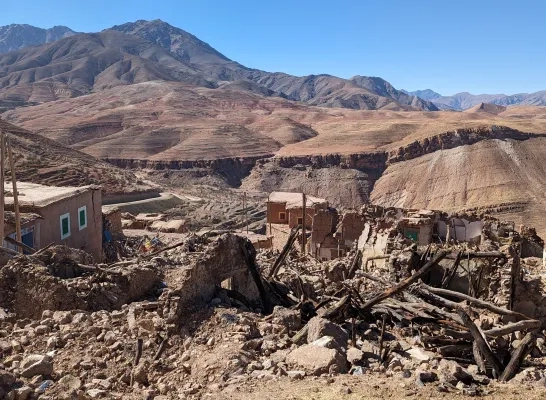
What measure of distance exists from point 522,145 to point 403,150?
11880mm

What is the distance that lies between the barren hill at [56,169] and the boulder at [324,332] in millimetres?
36916

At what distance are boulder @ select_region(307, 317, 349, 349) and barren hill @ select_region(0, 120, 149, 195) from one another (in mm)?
36916

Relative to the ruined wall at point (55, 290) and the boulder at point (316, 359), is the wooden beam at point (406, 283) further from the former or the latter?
the ruined wall at point (55, 290)

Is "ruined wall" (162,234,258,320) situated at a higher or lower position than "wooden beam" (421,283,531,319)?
higher

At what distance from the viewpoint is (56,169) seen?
136 ft

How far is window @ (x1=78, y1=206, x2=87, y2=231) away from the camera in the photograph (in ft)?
55.4

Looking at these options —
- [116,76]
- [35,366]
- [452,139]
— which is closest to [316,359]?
[35,366]

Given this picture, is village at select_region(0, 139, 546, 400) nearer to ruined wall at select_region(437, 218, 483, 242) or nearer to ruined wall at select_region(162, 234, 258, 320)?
ruined wall at select_region(162, 234, 258, 320)

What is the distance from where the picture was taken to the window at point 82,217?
55.4 feet

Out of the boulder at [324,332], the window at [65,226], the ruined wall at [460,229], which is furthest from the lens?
the ruined wall at [460,229]

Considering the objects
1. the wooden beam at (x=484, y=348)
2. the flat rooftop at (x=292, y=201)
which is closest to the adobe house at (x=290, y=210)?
the flat rooftop at (x=292, y=201)

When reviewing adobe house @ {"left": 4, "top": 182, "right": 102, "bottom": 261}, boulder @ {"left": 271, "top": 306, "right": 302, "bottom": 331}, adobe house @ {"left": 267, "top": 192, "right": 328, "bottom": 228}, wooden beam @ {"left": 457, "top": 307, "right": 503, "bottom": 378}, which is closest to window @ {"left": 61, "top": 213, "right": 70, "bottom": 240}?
adobe house @ {"left": 4, "top": 182, "right": 102, "bottom": 261}

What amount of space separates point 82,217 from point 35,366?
43.2 feet

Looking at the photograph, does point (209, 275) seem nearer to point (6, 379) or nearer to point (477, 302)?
point (6, 379)
